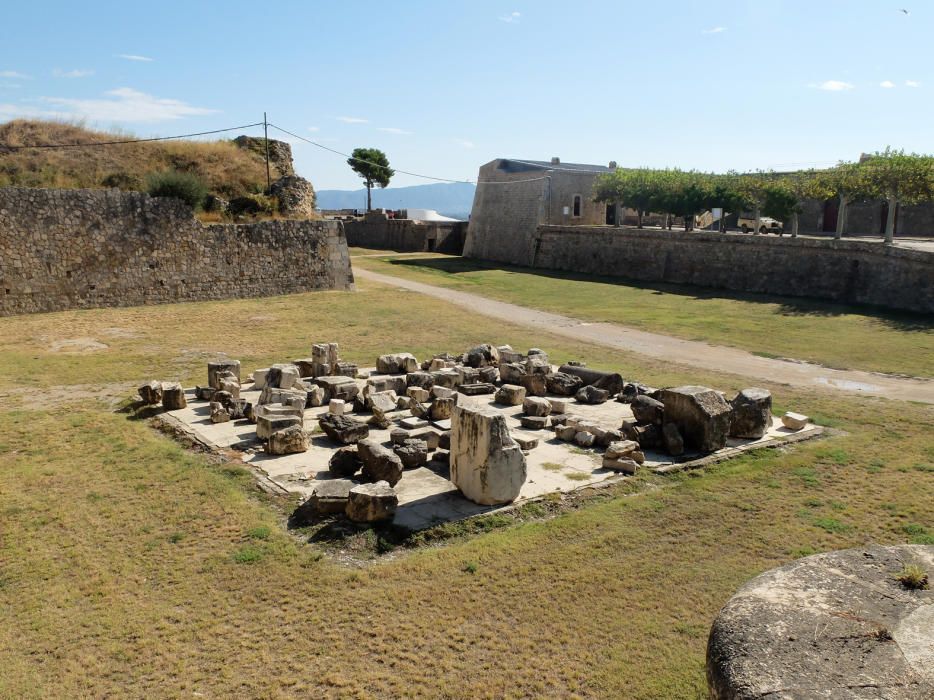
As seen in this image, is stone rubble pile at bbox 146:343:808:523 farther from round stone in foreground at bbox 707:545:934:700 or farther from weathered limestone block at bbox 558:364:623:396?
round stone in foreground at bbox 707:545:934:700

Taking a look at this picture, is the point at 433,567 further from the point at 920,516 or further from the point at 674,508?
the point at 920,516

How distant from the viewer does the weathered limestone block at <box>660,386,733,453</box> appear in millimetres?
10023

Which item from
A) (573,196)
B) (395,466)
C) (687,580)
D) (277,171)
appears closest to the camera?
(687,580)

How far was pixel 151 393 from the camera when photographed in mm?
12062

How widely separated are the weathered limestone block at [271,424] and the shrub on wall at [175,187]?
636 inches

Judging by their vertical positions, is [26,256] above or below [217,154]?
below

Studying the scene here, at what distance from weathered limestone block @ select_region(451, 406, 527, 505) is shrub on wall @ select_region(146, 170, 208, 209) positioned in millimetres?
18930

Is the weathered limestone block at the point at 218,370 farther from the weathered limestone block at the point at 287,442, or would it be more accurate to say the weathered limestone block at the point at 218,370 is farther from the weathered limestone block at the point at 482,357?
the weathered limestone block at the point at 482,357

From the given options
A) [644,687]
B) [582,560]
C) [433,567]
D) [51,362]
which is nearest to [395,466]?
[433,567]

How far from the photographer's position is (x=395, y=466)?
8719 mm

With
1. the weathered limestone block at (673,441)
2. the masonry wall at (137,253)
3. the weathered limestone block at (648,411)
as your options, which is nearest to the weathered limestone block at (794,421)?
the weathered limestone block at (648,411)

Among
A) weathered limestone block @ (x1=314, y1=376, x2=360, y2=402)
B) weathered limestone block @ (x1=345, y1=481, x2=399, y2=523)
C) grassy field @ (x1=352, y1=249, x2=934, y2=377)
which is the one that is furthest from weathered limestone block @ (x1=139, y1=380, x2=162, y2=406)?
grassy field @ (x1=352, y1=249, x2=934, y2=377)

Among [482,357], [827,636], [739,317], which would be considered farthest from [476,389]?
[739,317]

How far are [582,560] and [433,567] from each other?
1411 millimetres
